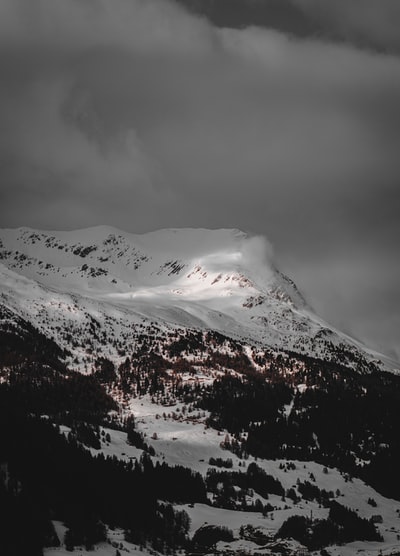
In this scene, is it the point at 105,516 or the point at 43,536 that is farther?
the point at 105,516

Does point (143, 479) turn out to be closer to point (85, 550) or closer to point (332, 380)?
point (85, 550)

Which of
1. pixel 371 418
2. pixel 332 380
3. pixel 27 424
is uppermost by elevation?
pixel 332 380

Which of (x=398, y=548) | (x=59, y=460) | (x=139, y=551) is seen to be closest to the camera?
(x=139, y=551)

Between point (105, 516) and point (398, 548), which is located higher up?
point (398, 548)

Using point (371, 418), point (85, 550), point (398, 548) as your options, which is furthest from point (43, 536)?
point (371, 418)

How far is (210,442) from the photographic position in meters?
118

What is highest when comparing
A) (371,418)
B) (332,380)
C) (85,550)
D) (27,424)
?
(332,380)

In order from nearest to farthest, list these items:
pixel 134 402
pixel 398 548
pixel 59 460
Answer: pixel 398 548 → pixel 59 460 → pixel 134 402

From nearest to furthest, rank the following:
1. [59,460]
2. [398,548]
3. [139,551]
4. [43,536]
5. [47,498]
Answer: [43,536] < [139,551] < [47,498] < [398,548] < [59,460]

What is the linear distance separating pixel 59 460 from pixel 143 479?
567 inches

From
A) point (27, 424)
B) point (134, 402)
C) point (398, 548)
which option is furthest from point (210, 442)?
point (398, 548)

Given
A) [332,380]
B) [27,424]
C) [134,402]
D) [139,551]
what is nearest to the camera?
[139,551]

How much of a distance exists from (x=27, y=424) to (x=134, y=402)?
288 feet

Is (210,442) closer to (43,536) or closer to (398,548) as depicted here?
(398,548)
